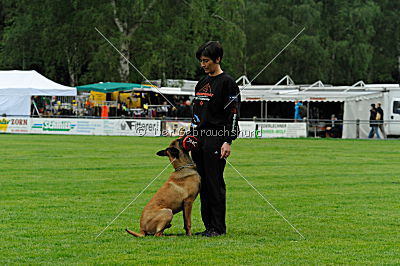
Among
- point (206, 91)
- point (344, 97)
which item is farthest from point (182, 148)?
point (344, 97)

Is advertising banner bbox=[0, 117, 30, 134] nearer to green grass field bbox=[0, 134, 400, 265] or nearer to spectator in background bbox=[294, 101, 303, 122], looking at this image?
spectator in background bbox=[294, 101, 303, 122]

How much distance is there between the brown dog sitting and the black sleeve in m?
0.54

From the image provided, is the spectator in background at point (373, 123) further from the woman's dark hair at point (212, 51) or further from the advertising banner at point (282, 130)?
the woman's dark hair at point (212, 51)

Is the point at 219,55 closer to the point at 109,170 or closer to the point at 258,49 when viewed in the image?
the point at 109,170

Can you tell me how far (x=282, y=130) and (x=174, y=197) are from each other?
28542 mm

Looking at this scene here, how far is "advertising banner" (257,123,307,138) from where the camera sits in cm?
3562

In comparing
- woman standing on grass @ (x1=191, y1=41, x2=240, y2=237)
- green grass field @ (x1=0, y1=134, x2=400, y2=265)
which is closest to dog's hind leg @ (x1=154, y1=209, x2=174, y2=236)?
green grass field @ (x1=0, y1=134, x2=400, y2=265)

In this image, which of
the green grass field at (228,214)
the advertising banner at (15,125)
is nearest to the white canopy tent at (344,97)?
the advertising banner at (15,125)

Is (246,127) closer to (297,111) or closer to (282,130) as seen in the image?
(282,130)

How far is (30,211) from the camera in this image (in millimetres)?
10070

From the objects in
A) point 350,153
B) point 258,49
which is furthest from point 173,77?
point 350,153

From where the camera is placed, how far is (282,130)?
35906 mm

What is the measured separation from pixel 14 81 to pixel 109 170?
25424 mm

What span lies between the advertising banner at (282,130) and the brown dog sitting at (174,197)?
27391 millimetres
